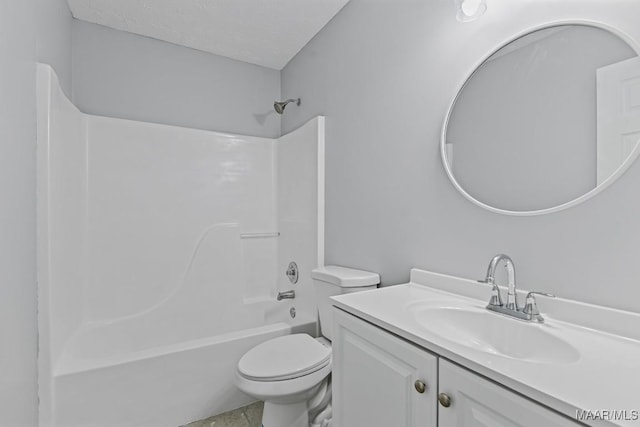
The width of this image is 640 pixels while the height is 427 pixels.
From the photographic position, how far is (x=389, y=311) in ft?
3.20

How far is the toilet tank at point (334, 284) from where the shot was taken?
154cm

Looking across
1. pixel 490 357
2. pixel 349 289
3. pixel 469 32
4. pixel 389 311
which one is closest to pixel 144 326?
pixel 349 289

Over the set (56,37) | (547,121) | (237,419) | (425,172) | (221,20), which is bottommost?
(237,419)

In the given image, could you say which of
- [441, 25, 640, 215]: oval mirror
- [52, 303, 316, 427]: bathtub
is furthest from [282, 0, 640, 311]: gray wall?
[52, 303, 316, 427]: bathtub

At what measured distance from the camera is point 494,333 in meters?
0.94

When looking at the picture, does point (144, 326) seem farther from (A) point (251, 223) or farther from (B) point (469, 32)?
(B) point (469, 32)

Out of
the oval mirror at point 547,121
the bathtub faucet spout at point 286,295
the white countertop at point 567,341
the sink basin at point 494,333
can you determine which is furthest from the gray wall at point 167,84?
the sink basin at point 494,333

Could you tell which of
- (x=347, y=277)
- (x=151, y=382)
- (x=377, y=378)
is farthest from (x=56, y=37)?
(x=377, y=378)

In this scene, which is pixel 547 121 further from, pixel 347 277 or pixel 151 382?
pixel 151 382

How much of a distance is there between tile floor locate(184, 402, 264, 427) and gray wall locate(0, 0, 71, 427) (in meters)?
0.75

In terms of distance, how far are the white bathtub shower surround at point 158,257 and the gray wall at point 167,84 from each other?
0.52 ft

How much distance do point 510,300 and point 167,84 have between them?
2.56m

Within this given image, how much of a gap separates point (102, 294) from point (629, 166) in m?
2.64

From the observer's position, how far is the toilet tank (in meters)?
1.54
